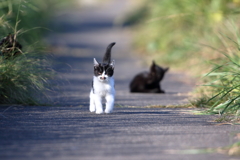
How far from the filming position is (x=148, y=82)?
9180mm

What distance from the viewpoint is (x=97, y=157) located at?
4.08 metres

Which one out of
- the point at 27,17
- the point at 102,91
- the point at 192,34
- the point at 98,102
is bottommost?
the point at 98,102

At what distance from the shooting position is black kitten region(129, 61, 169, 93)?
906 centimetres

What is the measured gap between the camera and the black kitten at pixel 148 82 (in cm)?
906

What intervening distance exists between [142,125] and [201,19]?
324 inches

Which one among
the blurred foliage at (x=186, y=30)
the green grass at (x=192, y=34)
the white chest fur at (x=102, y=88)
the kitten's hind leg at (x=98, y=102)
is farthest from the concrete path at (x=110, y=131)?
the blurred foliage at (x=186, y=30)

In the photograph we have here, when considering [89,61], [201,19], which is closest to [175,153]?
[201,19]

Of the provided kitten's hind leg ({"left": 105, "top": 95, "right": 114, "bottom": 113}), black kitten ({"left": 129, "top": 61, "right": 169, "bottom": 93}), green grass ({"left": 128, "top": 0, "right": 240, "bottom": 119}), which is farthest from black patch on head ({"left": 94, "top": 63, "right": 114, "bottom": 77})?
green grass ({"left": 128, "top": 0, "right": 240, "bottom": 119})

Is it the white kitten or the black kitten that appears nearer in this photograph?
the white kitten

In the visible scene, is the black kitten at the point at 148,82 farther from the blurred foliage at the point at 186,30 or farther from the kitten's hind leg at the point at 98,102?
the kitten's hind leg at the point at 98,102

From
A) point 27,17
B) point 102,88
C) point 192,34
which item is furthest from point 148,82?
point 192,34

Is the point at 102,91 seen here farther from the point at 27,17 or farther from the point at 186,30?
the point at 186,30

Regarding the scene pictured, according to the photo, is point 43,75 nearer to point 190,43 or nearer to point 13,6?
point 13,6

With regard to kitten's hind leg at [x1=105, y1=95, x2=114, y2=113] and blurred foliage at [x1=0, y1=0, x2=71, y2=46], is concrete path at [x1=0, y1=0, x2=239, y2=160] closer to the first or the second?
kitten's hind leg at [x1=105, y1=95, x2=114, y2=113]
